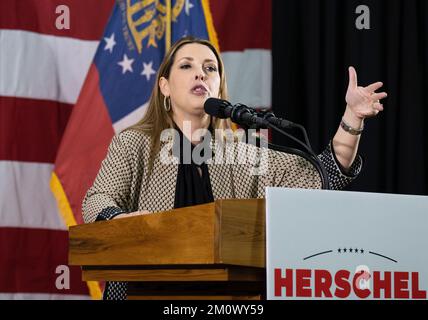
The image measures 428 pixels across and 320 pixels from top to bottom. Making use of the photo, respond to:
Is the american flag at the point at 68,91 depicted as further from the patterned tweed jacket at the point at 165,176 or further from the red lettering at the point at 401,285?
the red lettering at the point at 401,285

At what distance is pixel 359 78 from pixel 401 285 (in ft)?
7.63

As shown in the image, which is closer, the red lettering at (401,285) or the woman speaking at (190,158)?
the red lettering at (401,285)

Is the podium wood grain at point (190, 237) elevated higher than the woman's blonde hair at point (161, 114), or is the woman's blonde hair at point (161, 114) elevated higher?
the woman's blonde hair at point (161, 114)

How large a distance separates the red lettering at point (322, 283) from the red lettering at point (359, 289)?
2.4 inches

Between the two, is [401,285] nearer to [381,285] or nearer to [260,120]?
[381,285]

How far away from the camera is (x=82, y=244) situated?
80.3 inches

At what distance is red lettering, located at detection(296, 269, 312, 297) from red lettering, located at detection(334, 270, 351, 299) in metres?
0.06

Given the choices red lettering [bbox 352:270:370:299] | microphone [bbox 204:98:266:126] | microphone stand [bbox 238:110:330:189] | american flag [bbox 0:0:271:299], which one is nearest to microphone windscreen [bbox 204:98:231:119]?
microphone [bbox 204:98:266:126]

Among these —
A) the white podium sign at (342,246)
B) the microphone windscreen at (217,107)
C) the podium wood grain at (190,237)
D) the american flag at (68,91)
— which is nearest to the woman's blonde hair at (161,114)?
the microphone windscreen at (217,107)

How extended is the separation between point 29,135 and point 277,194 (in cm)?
227

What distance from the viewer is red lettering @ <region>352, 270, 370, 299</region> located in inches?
65.9

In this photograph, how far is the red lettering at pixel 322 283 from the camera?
5.41ft

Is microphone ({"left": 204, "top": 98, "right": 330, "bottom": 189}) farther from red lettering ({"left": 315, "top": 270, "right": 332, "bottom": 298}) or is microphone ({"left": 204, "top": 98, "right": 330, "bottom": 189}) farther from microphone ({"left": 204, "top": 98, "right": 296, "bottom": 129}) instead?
red lettering ({"left": 315, "top": 270, "right": 332, "bottom": 298})

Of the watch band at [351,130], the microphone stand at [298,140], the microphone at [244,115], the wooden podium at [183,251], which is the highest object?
the watch band at [351,130]
